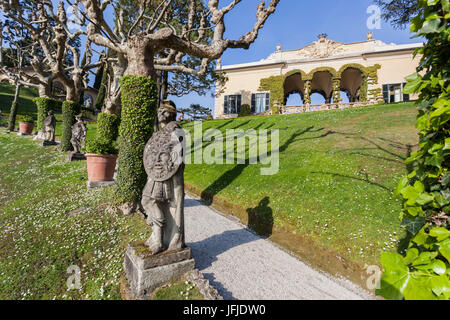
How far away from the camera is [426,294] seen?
1321mm

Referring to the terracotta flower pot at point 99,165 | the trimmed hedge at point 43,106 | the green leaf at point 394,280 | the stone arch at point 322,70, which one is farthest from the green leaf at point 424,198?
the stone arch at point 322,70

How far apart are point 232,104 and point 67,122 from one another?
1957 centimetres

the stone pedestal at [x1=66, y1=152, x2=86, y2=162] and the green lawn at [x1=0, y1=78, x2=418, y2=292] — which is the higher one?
the stone pedestal at [x1=66, y1=152, x2=86, y2=162]

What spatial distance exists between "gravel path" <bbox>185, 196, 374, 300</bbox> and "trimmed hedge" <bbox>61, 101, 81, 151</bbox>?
535 inches

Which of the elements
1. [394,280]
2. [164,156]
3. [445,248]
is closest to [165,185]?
[164,156]

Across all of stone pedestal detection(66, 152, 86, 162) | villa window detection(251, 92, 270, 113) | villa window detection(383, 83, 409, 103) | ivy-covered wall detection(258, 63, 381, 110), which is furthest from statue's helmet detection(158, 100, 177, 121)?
villa window detection(383, 83, 409, 103)

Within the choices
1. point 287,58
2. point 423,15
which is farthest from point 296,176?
point 287,58

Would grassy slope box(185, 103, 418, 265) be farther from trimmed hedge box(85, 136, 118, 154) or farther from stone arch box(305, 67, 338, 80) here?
stone arch box(305, 67, 338, 80)

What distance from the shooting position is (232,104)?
2922 cm

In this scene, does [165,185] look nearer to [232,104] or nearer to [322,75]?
[232,104]

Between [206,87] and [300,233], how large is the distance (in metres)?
17.6

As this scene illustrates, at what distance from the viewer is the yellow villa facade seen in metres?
22.8
